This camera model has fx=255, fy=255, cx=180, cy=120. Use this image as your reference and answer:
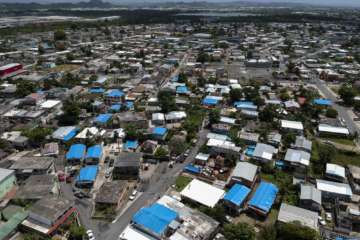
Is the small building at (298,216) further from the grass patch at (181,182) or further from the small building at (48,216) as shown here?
the small building at (48,216)

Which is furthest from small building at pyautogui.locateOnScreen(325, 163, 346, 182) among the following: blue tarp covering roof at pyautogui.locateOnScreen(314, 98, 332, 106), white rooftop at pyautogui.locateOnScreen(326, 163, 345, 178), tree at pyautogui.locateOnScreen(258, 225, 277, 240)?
blue tarp covering roof at pyautogui.locateOnScreen(314, 98, 332, 106)

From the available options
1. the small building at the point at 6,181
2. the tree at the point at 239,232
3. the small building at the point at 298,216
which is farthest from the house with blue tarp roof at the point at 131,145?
the small building at the point at 298,216

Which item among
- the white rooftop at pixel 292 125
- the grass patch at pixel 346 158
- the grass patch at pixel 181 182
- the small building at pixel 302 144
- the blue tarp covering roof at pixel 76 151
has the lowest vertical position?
the grass patch at pixel 346 158

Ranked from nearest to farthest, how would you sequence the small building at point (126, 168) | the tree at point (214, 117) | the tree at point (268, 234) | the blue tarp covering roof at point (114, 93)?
the tree at point (268, 234) < the small building at point (126, 168) < the tree at point (214, 117) < the blue tarp covering roof at point (114, 93)

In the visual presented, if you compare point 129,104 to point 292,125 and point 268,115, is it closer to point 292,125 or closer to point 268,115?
point 268,115

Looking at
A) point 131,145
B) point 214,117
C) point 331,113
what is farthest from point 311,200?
point 331,113

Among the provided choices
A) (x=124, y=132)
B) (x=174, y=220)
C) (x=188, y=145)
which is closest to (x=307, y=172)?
(x=188, y=145)

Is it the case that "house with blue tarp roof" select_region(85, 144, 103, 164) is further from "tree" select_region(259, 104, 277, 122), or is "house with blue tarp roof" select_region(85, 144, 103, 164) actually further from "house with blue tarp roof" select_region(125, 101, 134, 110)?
"tree" select_region(259, 104, 277, 122)
